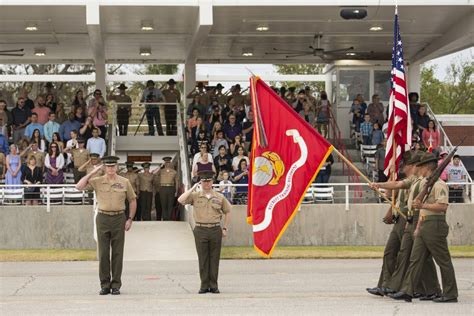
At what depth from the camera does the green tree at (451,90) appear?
2574 inches

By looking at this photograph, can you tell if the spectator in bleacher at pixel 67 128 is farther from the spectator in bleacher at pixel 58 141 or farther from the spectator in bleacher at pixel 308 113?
the spectator in bleacher at pixel 308 113

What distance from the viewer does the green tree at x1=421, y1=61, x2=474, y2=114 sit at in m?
65.4

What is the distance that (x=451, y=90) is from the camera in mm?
66562

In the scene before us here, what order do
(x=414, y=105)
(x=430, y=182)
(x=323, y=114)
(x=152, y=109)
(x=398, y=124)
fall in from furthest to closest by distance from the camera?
(x=323, y=114)
(x=152, y=109)
(x=414, y=105)
(x=398, y=124)
(x=430, y=182)

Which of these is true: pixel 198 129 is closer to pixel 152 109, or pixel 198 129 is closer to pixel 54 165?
pixel 152 109

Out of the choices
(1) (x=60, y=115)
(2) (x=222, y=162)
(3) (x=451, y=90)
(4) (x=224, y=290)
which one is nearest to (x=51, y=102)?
(1) (x=60, y=115)

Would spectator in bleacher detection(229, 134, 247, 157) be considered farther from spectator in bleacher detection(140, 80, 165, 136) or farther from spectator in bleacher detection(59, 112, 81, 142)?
spectator in bleacher detection(140, 80, 165, 136)

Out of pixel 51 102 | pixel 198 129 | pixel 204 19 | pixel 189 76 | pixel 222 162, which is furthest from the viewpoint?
pixel 189 76

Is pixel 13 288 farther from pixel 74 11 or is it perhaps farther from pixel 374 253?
pixel 74 11

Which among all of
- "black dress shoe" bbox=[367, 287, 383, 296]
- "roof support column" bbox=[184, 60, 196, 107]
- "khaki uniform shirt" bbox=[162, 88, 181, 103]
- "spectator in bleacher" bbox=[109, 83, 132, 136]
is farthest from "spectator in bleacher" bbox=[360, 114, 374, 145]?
"black dress shoe" bbox=[367, 287, 383, 296]

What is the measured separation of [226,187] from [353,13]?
612 cm

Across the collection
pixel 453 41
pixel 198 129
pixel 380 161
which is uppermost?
pixel 453 41

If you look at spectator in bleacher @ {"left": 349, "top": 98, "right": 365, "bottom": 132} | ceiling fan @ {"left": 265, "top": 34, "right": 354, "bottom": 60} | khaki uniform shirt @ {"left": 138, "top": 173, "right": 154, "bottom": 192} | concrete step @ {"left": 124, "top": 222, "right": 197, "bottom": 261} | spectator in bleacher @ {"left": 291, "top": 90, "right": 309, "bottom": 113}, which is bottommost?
concrete step @ {"left": 124, "top": 222, "right": 197, "bottom": 261}

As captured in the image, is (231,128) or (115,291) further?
(231,128)
